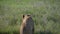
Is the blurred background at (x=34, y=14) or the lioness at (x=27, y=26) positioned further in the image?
the blurred background at (x=34, y=14)

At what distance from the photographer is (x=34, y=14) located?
7.18m

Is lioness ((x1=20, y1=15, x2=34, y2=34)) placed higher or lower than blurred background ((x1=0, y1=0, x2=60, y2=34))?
higher

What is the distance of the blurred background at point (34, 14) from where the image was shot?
599cm

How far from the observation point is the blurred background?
19.6 feet

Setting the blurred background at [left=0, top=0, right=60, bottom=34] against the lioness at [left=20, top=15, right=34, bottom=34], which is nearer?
the lioness at [left=20, top=15, right=34, bottom=34]

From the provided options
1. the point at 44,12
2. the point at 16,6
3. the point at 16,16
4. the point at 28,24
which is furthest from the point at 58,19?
the point at 28,24

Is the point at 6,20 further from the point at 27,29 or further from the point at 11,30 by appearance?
the point at 27,29

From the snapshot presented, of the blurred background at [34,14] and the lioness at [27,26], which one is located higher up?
the lioness at [27,26]

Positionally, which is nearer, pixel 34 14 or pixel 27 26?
pixel 27 26

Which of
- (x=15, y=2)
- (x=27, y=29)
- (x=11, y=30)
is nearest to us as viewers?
(x=27, y=29)

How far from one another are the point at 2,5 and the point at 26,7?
3.12ft

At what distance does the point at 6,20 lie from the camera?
6609 mm

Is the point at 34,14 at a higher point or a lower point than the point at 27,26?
lower

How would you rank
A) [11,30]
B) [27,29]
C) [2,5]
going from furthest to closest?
[2,5], [11,30], [27,29]
